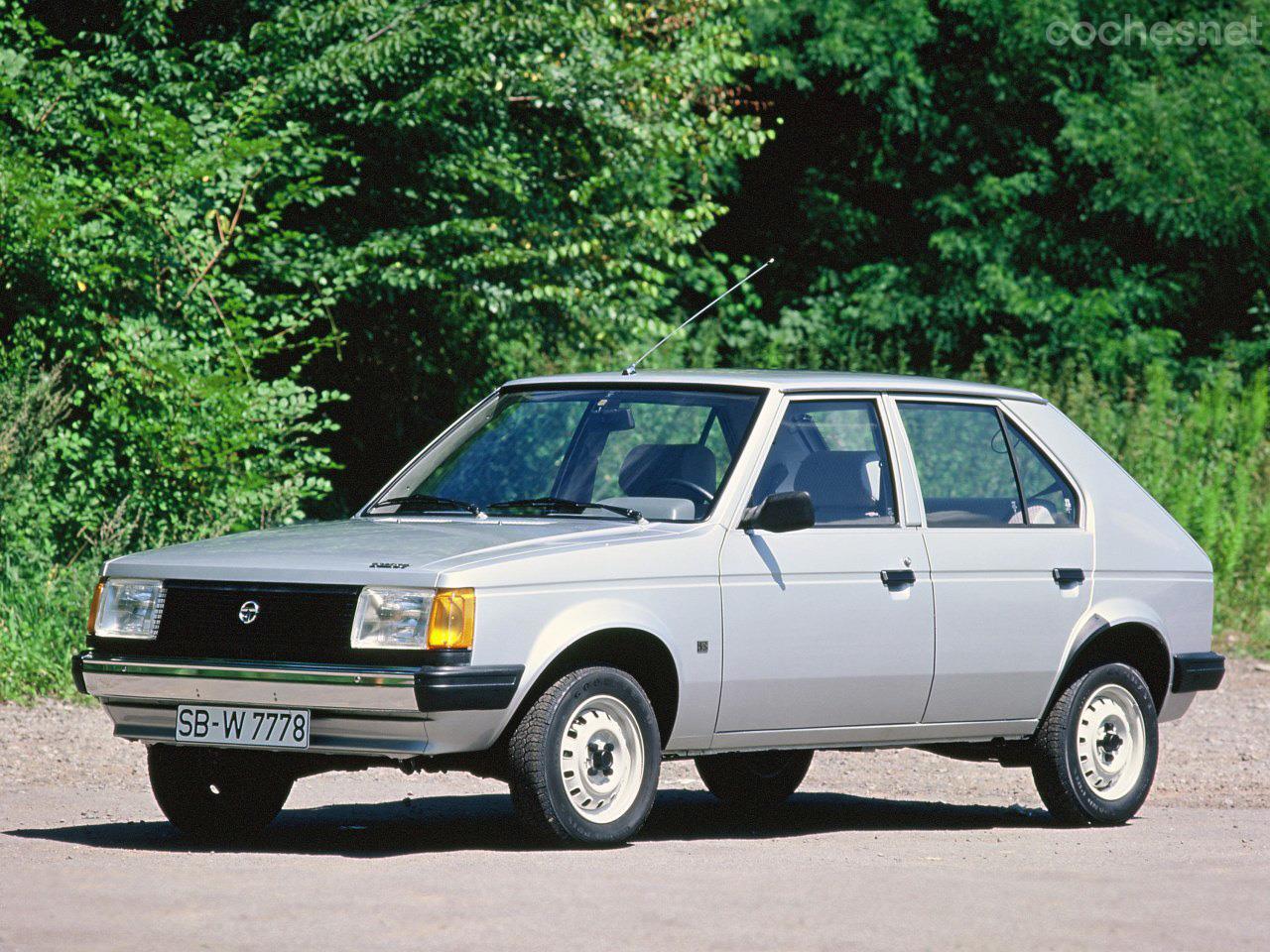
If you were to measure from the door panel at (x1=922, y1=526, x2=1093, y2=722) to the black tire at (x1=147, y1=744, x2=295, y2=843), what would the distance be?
8.76 ft

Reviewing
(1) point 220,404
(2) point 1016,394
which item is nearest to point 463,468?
(2) point 1016,394

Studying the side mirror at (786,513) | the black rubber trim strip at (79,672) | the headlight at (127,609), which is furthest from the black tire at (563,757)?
the black rubber trim strip at (79,672)

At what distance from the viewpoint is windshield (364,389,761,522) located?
820 centimetres

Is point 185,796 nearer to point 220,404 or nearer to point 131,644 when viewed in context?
point 131,644

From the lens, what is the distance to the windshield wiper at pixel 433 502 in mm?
8359

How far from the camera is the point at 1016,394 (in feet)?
31.3

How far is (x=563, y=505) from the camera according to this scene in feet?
26.8

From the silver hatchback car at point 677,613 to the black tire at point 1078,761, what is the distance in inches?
0.5

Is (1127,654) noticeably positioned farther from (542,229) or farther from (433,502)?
(542,229)

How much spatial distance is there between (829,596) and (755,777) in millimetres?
1898

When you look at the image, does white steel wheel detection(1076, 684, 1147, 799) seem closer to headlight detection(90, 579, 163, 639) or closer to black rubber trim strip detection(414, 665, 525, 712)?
black rubber trim strip detection(414, 665, 525, 712)

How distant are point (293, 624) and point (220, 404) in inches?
303

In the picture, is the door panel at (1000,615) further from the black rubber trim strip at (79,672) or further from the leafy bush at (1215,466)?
the leafy bush at (1215,466)

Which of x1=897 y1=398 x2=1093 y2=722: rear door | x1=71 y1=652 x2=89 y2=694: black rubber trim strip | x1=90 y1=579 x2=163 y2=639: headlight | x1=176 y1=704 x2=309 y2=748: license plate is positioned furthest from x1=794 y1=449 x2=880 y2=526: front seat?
x1=71 y1=652 x2=89 y2=694: black rubber trim strip
